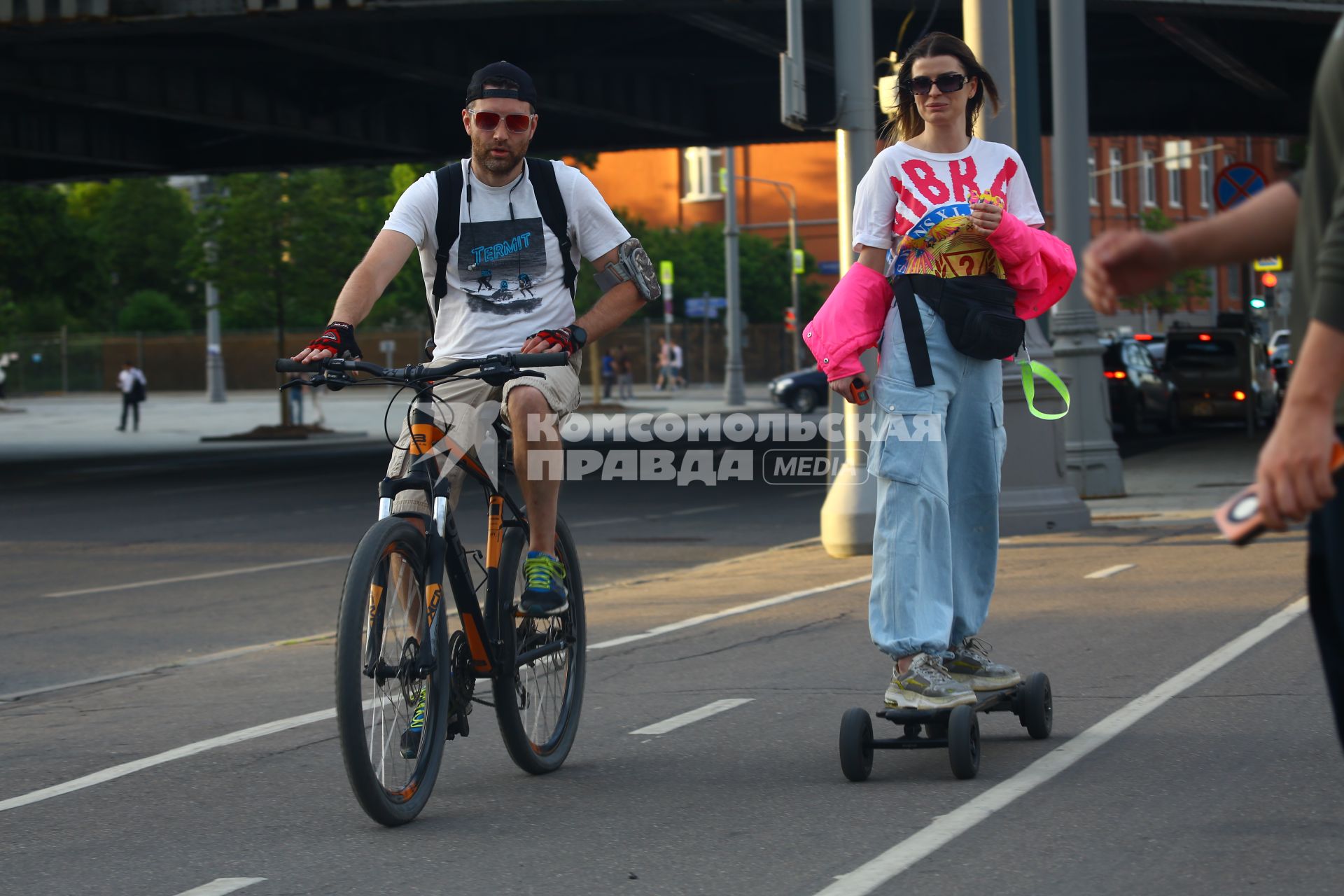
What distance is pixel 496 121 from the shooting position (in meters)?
5.40

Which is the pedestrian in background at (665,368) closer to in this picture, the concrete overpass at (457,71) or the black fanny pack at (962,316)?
the concrete overpass at (457,71)

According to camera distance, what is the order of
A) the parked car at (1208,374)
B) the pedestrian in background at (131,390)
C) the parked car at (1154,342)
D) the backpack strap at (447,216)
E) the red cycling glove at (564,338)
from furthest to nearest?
the pedestrian in background at (131,390)
the parked car at (1154,342)
the parked car at (1208,374)
the backpack strap at (447,216)
the red cycling glove at (564,338)

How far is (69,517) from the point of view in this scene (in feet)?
59.5

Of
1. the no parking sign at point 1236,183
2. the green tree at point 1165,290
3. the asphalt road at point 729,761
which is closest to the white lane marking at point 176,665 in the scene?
the asphalt road at point 729,761

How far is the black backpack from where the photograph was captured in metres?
5.46

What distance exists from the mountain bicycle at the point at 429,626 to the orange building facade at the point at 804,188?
6591 centimetres

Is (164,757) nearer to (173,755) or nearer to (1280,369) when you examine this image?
(173,755)

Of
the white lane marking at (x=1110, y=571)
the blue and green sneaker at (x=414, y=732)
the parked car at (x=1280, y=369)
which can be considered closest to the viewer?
the blue and green sneaker at (x=414, y=732)

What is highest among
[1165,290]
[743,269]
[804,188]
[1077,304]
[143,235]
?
[143,235]

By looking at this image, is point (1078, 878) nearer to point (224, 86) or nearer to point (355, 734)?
point (355, 734)

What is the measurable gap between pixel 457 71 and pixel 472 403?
20.1 meters

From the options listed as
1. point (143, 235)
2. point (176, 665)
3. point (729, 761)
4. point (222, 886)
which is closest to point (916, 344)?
point (729, 761)

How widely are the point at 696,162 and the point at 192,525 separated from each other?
61.8 m

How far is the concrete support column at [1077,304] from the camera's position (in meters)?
16.0
